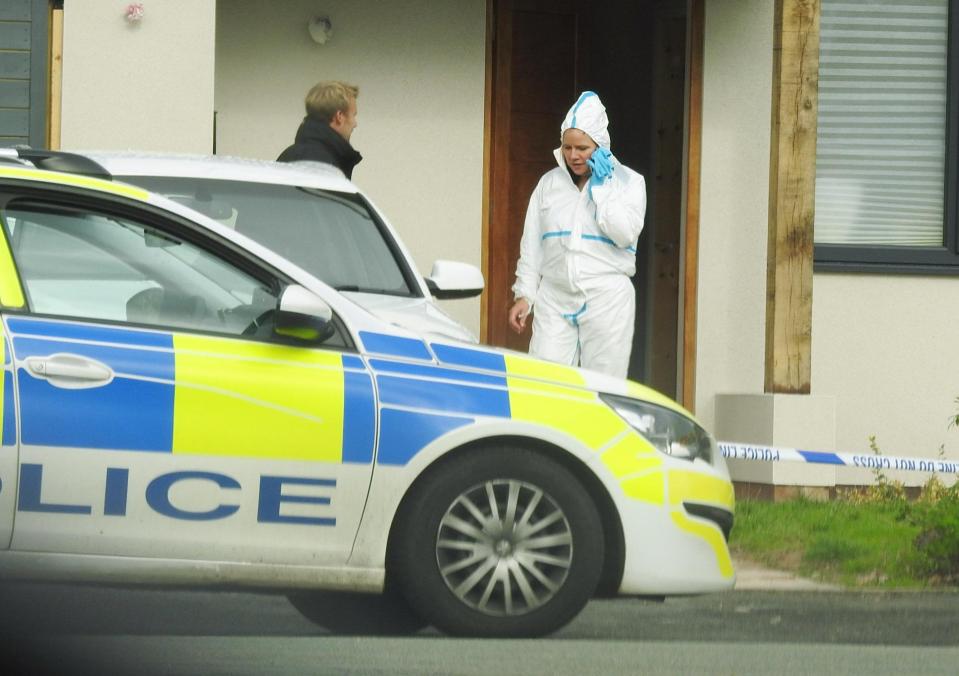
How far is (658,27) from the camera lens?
12.4 metres

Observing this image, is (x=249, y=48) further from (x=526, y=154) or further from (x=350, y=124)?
(x=350, y=124)

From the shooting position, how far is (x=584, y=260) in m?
8.73

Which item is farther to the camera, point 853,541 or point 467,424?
Result: point 853,541

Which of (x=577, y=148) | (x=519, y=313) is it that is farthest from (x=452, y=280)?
(x=577, y=148)

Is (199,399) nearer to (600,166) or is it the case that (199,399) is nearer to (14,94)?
(600,166)

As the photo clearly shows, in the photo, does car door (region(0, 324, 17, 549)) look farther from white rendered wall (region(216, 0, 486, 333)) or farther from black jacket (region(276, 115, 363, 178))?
white rendered wall (region(216, 0, 486, 333))

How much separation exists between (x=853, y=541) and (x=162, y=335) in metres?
4.14

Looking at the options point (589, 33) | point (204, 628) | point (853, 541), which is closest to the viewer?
point (204, 628)

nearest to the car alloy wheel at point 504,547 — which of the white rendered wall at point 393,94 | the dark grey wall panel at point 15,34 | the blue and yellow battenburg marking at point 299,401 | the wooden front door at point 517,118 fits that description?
the blue and yellow battenburg marking at point 299,401

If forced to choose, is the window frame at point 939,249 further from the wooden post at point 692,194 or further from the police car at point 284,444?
the police car at point 284,444

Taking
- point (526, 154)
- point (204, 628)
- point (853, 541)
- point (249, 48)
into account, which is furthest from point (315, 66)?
point (204, 628)

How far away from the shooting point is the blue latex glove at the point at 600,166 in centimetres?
867

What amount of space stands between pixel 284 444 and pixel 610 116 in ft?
24.4

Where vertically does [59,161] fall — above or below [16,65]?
below
